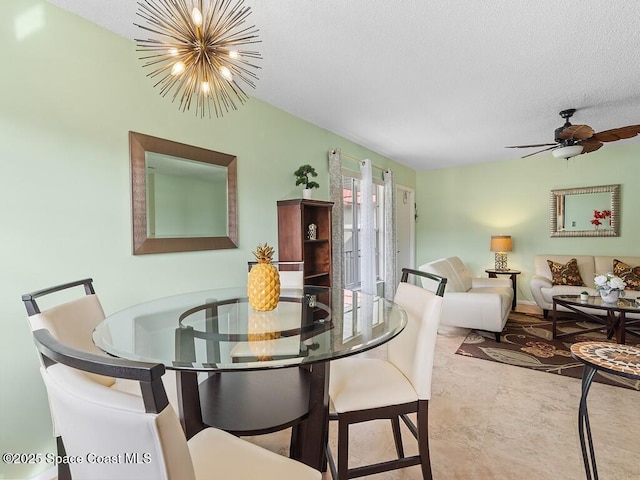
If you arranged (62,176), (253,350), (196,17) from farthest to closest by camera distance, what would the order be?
(62,176) < (196,17) < (253,350)

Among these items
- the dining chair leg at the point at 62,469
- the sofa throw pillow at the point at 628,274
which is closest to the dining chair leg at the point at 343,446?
the dining chair leg at the point at 62,469

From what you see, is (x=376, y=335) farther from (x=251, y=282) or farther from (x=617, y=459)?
(x=617, y=459)

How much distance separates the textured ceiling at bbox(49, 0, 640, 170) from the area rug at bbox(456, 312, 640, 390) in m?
2.42

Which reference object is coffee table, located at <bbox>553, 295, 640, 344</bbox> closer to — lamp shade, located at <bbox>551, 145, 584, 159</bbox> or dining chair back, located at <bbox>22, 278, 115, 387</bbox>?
lamp shade, located at <bbox>551, 145, 584, 159</bbox>

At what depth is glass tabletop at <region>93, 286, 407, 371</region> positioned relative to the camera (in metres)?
1.07

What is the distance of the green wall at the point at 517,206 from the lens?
4.77 m

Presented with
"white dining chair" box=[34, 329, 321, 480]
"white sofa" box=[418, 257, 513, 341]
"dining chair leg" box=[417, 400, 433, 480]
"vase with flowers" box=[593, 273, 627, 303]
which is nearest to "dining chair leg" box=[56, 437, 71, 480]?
"white dining chair" box=[34, 329, 321, 480]

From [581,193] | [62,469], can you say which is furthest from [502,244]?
Answer: [62,469]

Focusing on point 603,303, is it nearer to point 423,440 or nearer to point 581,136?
point 581,136

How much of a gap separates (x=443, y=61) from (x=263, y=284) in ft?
6.71

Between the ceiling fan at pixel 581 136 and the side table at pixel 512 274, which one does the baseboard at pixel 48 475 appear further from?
the side table at pixel 512 274

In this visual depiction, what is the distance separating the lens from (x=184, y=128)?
7.73ft

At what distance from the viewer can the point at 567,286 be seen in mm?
4445

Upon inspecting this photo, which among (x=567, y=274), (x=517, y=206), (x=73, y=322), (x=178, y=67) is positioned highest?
(x=178, y=67)
